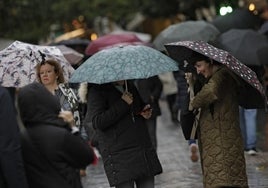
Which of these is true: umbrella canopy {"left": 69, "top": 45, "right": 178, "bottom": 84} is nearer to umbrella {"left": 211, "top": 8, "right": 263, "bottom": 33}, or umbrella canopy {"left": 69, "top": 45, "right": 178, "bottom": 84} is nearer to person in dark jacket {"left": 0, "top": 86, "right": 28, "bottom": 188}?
person in dark jacket {"left": 0, "top": 86, "right": 28, "bottom": 188}

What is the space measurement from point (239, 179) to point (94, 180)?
4179 mm

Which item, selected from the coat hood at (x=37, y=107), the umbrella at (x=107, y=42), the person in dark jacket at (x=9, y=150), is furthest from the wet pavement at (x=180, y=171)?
the coat hood at (x=37, y=107)

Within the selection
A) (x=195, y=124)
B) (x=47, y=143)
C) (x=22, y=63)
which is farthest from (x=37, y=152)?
(x=22, y=63)

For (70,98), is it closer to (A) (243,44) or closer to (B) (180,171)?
(B) (180,171)

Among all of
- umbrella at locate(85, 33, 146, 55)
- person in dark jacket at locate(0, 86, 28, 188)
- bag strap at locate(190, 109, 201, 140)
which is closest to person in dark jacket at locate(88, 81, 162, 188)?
bag strap at locate(190, 109, 201, 140)

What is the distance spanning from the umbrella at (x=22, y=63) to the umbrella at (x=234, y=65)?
4.72ft

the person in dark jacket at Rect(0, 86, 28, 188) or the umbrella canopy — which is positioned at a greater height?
the umbrella canopy

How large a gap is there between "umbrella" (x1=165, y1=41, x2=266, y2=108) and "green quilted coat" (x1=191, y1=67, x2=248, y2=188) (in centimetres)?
16

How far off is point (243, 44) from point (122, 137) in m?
4.61

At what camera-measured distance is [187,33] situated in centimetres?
1366

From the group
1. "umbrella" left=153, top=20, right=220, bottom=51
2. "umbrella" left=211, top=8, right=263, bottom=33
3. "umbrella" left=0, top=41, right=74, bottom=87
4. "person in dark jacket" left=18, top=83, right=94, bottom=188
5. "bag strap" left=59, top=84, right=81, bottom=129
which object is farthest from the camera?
"umbrella" left=211, top=8, right=263, bottom=33

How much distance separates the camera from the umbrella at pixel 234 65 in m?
7.50

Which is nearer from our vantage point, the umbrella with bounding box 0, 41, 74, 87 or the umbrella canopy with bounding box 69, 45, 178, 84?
the umbrella canopy with bounding box 69, 45, 178, 84

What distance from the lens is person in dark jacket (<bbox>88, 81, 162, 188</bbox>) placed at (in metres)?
7.57
